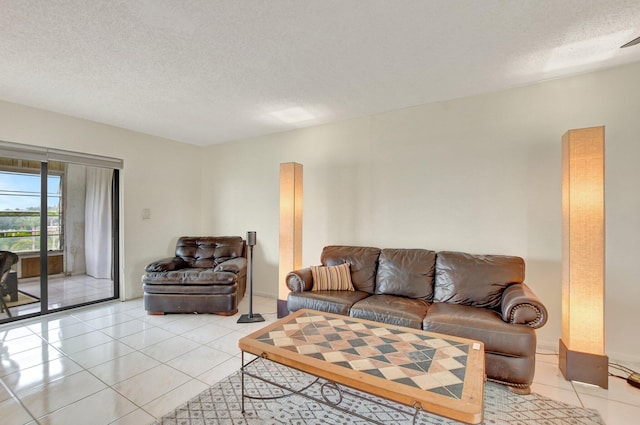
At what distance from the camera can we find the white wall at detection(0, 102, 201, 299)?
11.3ft

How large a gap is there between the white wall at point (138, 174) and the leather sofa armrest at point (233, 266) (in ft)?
4.74

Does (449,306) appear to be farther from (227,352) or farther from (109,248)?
(109,248)

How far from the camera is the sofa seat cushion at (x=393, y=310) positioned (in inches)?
95.2

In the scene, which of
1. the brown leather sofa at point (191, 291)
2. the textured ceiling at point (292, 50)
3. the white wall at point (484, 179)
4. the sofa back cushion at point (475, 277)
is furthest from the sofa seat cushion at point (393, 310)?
the textured ceiling at point (292, 50)

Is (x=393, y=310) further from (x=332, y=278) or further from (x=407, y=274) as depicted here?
(x=332, y=278)

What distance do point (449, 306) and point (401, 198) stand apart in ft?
4.47

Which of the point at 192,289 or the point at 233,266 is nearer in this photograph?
the point at 192,289

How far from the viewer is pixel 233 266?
386cm

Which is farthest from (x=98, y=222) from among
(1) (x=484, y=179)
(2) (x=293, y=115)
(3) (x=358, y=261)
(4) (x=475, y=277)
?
(1) (x=484, y=179)

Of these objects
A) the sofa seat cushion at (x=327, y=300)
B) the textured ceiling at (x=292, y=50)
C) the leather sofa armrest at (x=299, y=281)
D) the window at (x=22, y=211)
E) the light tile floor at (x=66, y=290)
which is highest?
the textured ceiling at (x=292, y=50)

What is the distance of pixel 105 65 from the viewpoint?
2.47 m

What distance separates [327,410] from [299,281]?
4.50 feet

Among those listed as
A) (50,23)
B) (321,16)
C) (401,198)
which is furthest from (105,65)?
(401,198)

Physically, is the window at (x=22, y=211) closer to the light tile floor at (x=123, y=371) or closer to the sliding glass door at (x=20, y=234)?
the sliding glass door at (x=20, y=234)
